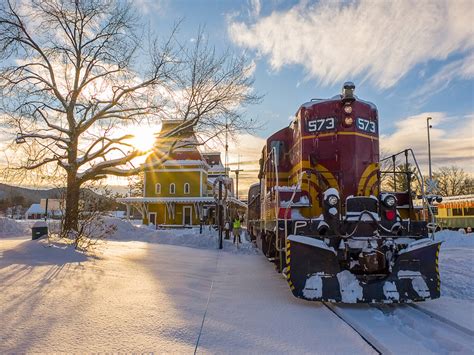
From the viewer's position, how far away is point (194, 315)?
15.2 feet

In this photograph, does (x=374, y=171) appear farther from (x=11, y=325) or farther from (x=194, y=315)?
(x=11, y=325)

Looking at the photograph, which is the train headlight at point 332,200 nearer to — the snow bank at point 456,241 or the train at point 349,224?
the train at point 349,224

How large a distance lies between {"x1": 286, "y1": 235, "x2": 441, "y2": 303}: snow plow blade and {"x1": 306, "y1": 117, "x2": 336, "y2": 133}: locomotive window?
2.60m

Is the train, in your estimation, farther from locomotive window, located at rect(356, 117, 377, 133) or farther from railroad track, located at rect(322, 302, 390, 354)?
railroad track, located at rect(322, 302, 390, 354)

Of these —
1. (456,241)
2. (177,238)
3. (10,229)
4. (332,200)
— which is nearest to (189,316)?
(332,200)

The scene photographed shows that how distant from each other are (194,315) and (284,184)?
474cm

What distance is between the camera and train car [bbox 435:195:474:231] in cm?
2578

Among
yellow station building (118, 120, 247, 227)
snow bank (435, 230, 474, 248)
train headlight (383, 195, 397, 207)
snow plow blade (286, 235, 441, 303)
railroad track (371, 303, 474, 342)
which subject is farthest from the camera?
yellow station building (118, 120, 247, 227)

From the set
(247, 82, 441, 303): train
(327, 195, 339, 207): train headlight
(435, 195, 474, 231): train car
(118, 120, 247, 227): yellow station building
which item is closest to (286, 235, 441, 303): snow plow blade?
(247, 82, 441, 303): train

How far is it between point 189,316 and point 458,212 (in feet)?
94.4

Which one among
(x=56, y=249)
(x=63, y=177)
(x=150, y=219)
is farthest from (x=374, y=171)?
(x=150, y=219)

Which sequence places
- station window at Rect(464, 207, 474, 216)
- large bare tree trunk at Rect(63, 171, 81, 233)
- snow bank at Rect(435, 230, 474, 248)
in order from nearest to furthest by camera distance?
large bare tree trunk at Rect(63, 171, 81, 233), snow bank at Rect(435, 230, 474, 248), station window at Rect(464, 207, 474, 216)

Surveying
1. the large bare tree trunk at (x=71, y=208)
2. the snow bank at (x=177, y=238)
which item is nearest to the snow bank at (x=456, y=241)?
the snow bank at (x=177, y=238)

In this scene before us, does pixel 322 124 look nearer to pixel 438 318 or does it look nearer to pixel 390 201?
pixel 390 201
